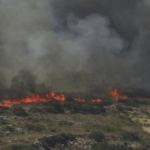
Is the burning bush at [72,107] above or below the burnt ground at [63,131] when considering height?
above

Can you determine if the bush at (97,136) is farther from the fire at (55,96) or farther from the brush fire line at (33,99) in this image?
→ the fire at (55,96)

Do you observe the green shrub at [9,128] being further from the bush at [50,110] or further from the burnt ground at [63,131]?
the bush at [50,110]

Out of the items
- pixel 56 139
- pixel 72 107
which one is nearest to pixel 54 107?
pixel 72 107

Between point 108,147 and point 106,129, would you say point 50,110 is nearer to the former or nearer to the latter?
point 106,129

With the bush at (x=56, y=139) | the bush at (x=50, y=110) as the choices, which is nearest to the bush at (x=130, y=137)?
the bush at (x=56, y=139)

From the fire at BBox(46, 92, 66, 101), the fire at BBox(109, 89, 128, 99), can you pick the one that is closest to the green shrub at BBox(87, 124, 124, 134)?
the fire at BBox(46, 92, 66, 101)

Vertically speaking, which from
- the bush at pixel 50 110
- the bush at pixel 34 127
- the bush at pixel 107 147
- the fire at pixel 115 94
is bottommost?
the bush at pixel 107 147

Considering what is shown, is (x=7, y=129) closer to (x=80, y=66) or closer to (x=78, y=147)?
(x=78, y=147)

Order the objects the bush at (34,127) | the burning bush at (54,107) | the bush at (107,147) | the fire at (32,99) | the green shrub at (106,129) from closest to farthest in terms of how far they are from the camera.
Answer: the bush at (107,147)
the bush at (34,127)
the green shrub at (106,129)
the burning bush at (54,107)
the fire at (32,99)

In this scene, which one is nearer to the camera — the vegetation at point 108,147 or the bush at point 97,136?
the vegetation at point 108,147

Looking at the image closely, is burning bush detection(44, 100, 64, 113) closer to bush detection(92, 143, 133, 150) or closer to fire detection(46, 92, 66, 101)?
fire detection(46, 92, 66, 101)

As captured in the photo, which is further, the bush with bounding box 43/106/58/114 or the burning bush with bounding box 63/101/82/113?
the burning bush with bounding box 63/101/82/113

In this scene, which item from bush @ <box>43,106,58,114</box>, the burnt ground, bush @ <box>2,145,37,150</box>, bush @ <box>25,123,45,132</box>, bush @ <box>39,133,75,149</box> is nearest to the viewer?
bush @ <box>2,145,37,150</box>

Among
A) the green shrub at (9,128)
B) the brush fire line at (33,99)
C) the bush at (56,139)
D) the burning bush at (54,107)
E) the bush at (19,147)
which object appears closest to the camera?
the bush at (19,147)
